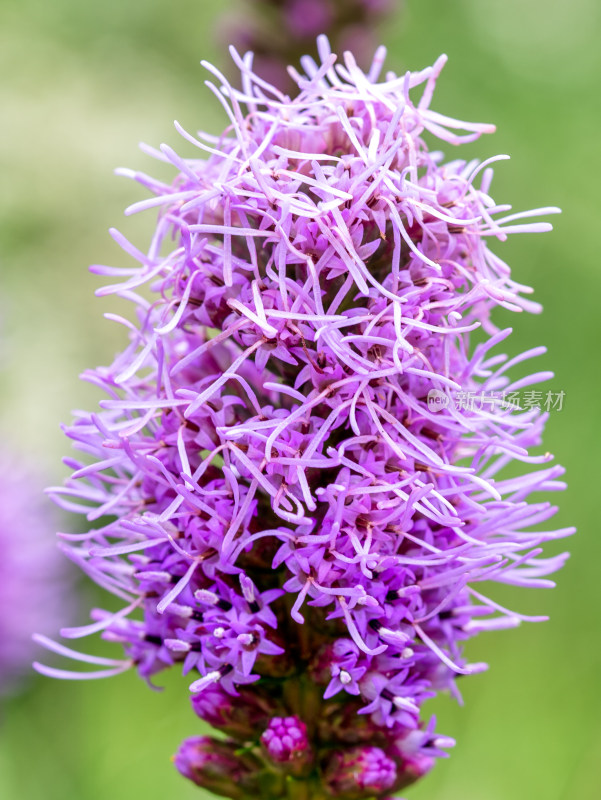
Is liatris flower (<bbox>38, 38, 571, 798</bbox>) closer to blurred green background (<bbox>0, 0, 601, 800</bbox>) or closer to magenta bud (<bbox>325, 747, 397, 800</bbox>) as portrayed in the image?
magenta bud (<bbox>325, 747, 397, 800</bbox>)

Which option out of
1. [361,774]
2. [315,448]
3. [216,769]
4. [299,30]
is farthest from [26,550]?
[315,448]

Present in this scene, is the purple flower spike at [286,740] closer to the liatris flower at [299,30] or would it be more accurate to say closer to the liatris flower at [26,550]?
the liatris flower at [26,550]

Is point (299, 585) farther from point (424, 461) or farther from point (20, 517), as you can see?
point (20, 517)

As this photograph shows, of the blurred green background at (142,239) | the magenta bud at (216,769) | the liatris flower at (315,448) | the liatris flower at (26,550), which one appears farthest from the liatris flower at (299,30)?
the magenta bud at (216,769)

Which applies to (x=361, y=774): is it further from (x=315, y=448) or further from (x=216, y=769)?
(x=315, y=448)

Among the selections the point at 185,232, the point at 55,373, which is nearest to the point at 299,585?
the point at 185,232

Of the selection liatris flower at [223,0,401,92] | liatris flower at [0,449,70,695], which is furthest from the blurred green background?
liatris flower at [223,0,401,92]
